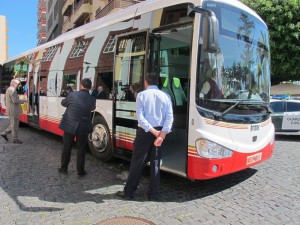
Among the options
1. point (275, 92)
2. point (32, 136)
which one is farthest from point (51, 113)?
point (275, 92)

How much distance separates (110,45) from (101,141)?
1978 mm

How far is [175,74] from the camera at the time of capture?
6.69 metres

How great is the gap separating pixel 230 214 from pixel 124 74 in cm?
305

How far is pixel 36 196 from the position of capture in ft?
16.0

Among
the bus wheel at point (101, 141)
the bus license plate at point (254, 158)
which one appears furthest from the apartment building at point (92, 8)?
the bus license plate at point (254, 158)

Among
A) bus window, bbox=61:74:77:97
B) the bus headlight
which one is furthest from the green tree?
the bus headlight

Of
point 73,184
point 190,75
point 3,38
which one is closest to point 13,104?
point 73,184

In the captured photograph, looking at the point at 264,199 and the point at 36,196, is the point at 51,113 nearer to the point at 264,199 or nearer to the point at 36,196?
the point at 36,196

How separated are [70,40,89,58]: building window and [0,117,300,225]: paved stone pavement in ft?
8.25

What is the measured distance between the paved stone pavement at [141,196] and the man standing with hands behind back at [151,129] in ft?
0.99

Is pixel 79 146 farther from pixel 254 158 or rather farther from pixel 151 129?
pixel 254 158

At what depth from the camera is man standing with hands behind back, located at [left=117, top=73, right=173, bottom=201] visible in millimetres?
4543

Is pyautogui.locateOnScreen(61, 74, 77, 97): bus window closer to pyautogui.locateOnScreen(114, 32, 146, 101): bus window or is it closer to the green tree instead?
pyautogui.locateOnScreen(114, 32, 146, 101): bus window

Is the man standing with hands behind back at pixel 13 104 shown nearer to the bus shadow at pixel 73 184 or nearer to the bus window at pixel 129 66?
the bus shadow at pixel 73 184
